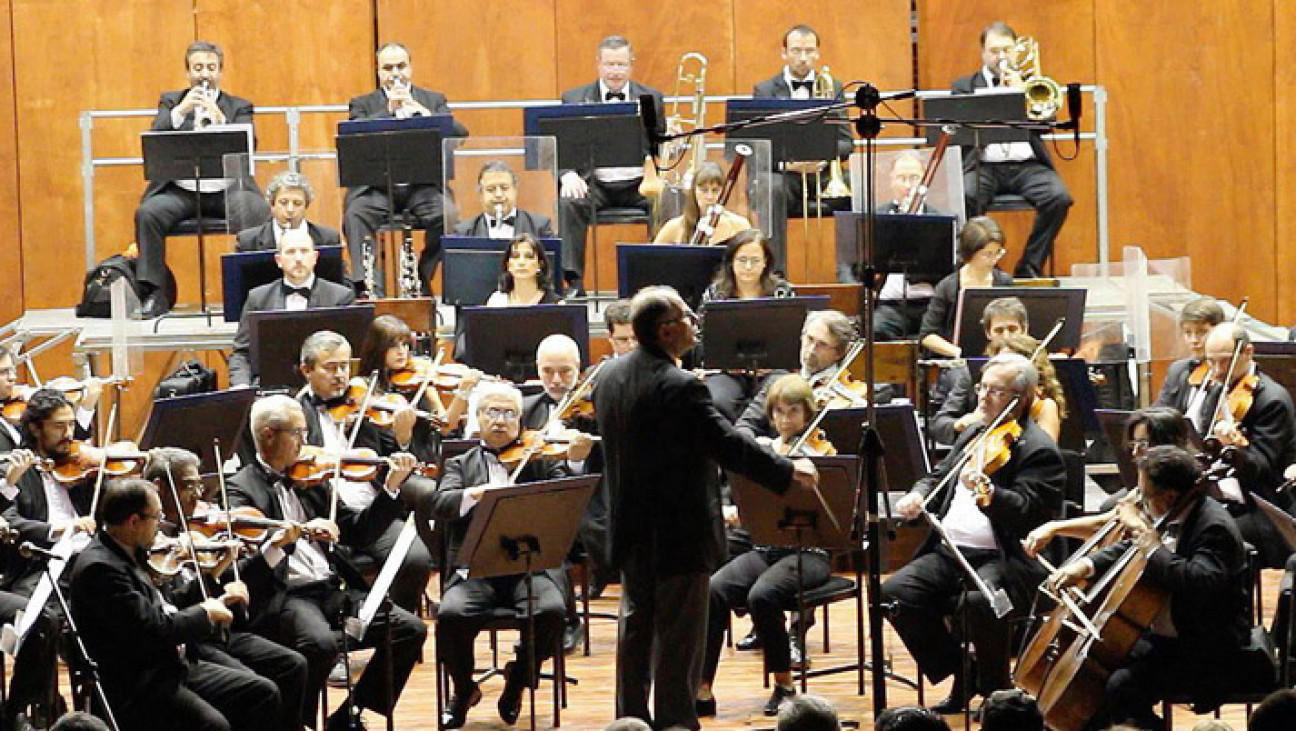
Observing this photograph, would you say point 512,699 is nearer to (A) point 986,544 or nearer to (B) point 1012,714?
(A) point 986,544

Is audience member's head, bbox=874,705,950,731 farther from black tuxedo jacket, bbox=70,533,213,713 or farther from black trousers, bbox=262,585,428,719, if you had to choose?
black trousers, bbox=262,585,428,719

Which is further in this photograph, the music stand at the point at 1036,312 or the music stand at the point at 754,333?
the music stand at the point at 1036,312

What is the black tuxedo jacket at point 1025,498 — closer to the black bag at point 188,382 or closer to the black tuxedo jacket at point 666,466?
the black tuxedo jacket at point 666,466

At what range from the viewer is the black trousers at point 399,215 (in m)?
10.2

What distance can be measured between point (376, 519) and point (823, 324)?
1738 mm

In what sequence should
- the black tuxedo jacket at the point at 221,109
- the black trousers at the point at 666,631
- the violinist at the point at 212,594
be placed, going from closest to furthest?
the black trousers at the point at 666,631 < the violinist at the point at 212,594 < the black tuxedo jacket at the point at 221,109

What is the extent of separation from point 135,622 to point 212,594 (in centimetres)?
56

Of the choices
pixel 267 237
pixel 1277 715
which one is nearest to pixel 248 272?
pixel 267 237

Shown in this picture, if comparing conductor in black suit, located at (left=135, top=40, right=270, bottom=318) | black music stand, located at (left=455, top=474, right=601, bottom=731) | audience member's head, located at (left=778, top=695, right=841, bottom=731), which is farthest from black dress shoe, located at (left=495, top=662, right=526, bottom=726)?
conductor in black suit, located at (left=135, top=40, right=270, bottom=318)

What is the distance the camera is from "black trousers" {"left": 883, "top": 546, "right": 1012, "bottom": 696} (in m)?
6.67

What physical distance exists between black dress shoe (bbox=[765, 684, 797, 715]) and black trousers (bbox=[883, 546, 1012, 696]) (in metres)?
0.40

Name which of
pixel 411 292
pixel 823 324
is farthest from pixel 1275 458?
pixel 411 292

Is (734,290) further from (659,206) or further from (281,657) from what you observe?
(281,657)

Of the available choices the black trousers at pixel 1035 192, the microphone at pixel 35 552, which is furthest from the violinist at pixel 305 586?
the black trousers at pixel 1035 192
